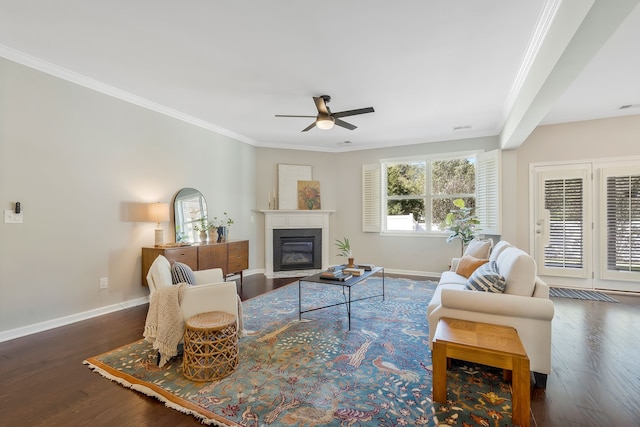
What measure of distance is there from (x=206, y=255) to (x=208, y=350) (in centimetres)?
242

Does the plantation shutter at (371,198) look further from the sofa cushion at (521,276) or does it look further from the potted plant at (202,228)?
the sofa cushion at (521,276)

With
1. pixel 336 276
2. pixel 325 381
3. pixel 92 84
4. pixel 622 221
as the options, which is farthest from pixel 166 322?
pixel 622 221

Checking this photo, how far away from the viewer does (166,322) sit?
237cm

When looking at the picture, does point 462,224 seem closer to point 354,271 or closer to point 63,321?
point 354,271

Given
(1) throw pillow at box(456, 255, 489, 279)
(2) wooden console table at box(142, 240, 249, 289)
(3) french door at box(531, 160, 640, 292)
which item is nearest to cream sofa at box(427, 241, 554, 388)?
(1) throw pillow at box(456, 255, 489, 279)

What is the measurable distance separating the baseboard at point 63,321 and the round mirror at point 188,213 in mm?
1051

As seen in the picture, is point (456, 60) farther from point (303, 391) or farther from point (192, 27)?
point (303, 391)

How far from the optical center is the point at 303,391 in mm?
2023

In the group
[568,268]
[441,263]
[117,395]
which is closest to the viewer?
[117,395]

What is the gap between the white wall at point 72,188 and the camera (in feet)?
9.60

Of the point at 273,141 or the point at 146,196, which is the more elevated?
the point at 273,141

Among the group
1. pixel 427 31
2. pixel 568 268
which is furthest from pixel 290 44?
pixel 568 268

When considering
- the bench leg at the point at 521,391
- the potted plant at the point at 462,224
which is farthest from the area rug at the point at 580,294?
the bench leg at the point at 521,391

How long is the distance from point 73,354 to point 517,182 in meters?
6.41
